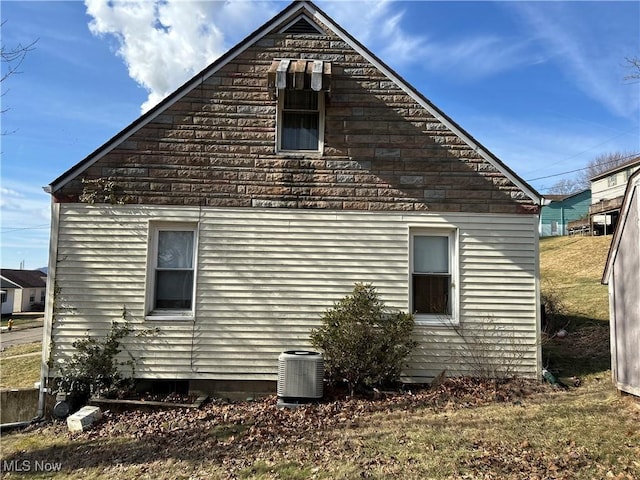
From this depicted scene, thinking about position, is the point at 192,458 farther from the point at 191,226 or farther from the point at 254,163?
the point at 254,163

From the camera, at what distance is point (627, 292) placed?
6.63m

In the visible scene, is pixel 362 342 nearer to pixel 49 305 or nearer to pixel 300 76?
pixel 300 76

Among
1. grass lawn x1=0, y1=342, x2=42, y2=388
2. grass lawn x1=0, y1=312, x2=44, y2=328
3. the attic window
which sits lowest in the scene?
grass lawn x1=0, y1=312, x2=44, y2=328

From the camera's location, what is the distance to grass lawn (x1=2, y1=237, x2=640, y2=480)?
507cm

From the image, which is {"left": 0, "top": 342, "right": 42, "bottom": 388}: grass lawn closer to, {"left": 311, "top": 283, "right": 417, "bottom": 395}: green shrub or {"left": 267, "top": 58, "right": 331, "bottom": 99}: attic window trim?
{"left": 311, "top": 283, "right": 417, "bottom": 395}: green shrub

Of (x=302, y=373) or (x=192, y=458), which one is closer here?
(x=192, y=458)

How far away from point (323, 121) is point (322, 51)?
4.69ft

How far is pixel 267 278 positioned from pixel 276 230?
90 cm

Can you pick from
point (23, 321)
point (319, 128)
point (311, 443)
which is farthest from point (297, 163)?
point (23, 321)

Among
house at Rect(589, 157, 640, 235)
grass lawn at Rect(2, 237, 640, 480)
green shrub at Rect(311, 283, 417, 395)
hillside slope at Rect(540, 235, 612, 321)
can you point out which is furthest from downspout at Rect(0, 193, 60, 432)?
house at Rect(589, 157, 640, 235)

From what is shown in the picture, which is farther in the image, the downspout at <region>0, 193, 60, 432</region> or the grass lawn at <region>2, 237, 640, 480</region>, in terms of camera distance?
the downspout at <region>0, 193, 60, 432</region>

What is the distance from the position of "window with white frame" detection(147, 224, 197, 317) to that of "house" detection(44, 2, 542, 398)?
0.03 metres

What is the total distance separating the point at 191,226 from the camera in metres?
8.43

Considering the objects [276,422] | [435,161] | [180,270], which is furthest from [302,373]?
[435,161]
